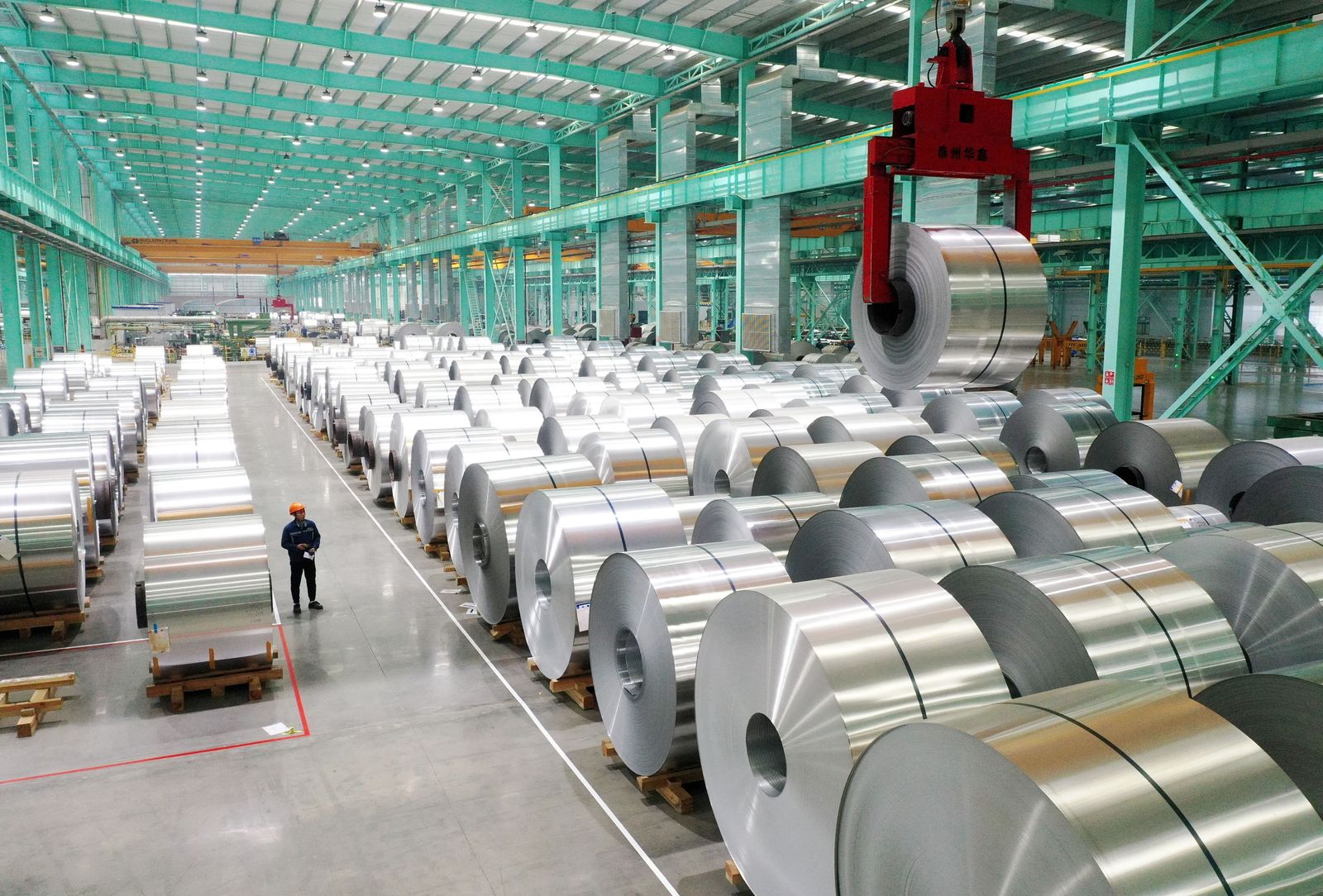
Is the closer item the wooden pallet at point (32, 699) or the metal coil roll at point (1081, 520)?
the metal coil roll at point (1081, 520)

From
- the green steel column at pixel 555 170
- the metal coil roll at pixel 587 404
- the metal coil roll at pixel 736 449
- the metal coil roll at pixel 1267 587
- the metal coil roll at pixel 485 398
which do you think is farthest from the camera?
the green steel column at pixel 555 170

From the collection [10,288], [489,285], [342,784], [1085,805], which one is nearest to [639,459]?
[342,784]

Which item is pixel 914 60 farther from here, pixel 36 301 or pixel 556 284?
pixel 36 301

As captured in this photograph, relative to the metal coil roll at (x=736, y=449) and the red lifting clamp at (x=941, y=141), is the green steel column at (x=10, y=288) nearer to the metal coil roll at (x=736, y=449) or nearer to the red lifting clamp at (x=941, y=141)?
the metal coil roll at (x=736, y=449)

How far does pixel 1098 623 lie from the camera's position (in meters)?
4.59

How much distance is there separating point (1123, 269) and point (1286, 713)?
1142 centimetres

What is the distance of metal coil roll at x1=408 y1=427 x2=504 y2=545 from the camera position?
11.1m

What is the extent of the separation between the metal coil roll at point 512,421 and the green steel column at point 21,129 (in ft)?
59.4

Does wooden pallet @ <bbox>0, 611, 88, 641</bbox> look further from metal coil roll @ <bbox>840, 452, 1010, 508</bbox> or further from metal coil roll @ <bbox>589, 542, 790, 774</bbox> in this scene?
metal coil roll @ <bbox>840, 452, 1010, 508</bbox>

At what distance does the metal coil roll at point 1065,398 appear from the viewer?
12.1 metres

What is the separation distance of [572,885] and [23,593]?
253 inches

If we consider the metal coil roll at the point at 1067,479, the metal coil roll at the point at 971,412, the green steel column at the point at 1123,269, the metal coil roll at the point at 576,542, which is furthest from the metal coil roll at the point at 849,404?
the metal coil roll at the point at 576,542

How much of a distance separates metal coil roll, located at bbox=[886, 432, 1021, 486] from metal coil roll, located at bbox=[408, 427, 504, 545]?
14.8 ft

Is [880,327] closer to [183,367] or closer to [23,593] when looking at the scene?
[23,593]
